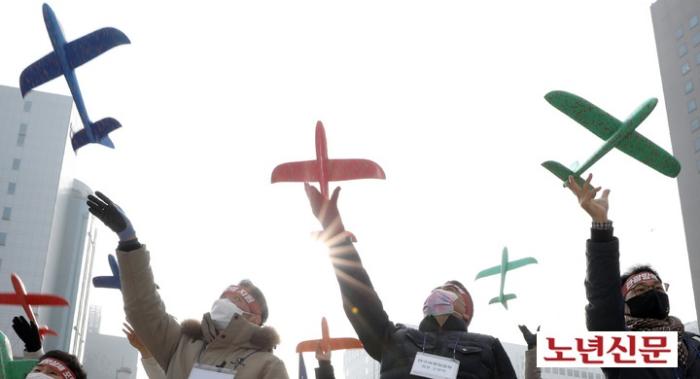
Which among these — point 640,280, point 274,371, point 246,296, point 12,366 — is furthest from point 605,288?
point 12,366

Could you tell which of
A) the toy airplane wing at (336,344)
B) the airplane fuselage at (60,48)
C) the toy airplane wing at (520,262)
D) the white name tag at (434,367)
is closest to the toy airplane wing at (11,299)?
the airplane fuselage at (60,48)

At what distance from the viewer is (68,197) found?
73.0 m

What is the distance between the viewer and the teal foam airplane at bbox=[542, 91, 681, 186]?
269 inches

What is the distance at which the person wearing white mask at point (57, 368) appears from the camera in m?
4.50

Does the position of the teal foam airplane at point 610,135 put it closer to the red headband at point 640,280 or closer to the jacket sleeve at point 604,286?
the red headband at point 640,280

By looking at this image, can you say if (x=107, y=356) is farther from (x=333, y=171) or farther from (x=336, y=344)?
(x=333, y=171)

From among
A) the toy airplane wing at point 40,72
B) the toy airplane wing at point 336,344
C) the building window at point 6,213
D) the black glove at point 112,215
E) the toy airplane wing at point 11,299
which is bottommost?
the toy airplane wing at point 336,344

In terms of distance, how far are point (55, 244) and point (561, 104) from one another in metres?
69.8

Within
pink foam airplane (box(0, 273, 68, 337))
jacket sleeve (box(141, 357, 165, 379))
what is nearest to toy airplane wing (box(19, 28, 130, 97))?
pink foam airplane (box(0, 273, 68, 337))

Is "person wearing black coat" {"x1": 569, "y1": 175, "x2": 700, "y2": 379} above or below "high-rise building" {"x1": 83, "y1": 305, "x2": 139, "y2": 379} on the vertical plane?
above

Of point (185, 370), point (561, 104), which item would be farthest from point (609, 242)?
point (561, 104)

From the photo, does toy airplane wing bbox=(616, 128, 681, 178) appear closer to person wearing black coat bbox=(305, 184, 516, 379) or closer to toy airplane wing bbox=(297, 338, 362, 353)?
person wearing black coat bbox=(305, 184, 516, 379)

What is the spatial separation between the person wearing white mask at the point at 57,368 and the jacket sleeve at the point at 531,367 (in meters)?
3.52

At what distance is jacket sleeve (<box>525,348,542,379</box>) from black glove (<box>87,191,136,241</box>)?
11.4 ft
